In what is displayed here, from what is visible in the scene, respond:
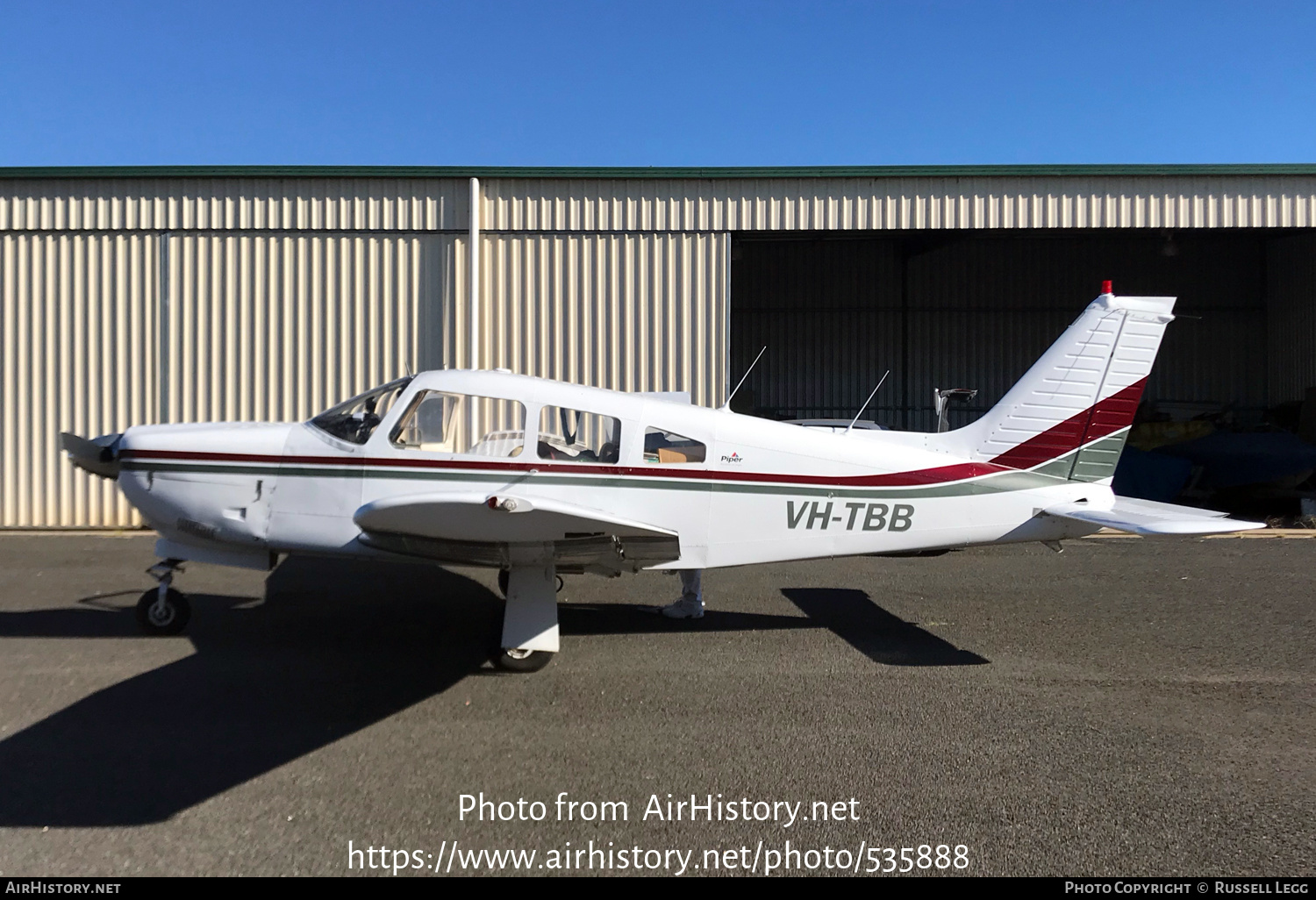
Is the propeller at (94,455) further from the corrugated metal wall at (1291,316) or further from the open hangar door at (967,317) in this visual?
the corrugated metal wall at (1291,316)

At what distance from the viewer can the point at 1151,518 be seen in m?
5.32

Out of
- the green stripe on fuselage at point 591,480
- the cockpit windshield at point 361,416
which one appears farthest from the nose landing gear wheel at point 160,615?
the cockpit windshield at point 361,416

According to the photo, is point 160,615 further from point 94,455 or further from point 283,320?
point 283,320

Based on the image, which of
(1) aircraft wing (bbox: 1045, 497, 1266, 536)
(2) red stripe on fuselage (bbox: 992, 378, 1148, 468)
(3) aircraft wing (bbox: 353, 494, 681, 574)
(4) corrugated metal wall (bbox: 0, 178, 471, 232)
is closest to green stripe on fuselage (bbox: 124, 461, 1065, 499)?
(3) aircraft wing (bbox: 353, 494, 681, 574)

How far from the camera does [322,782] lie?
379 centimetres

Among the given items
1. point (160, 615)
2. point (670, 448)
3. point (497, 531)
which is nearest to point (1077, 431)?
point (670, 448)

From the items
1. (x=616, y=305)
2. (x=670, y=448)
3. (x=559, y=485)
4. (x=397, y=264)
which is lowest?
(x=559, y=485)

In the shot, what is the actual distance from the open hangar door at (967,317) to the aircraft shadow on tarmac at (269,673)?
12.1 metres

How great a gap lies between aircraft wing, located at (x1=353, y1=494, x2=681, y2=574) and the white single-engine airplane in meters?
0.03

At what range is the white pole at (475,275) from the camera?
11.3 m

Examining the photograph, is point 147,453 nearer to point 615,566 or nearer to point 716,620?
point 615,566

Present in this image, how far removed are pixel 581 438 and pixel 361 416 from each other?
1422mm
